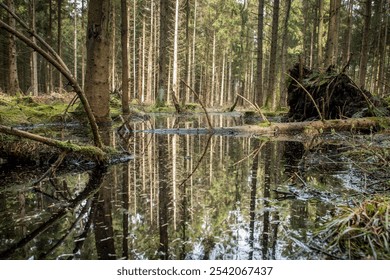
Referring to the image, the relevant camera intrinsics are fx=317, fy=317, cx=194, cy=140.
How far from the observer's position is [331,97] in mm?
9656

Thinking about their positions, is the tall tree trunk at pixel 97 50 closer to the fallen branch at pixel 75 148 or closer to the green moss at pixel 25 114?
the green moss at pixel 25 114

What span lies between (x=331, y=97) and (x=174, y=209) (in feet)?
26.8

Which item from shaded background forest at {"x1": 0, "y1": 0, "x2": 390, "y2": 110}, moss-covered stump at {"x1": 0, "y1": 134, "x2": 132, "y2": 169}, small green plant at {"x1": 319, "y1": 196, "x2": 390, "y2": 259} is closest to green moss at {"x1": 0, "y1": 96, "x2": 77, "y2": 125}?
moss-covered stump at {"x1": 0, "y1": 134, "x2": 132, "y2": 169}

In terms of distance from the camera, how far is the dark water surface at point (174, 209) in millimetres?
2205

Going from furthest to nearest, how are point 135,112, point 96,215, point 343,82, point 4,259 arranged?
point 135,112 → point 343,82 → point 96,215 → point 4,259

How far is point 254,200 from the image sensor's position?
10.7ft

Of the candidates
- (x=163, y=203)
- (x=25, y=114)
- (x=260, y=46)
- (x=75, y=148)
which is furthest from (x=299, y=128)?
(x=260, y=46)

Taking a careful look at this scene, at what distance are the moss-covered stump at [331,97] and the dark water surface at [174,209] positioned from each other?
15.9ft

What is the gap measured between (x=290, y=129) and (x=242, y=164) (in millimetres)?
4424

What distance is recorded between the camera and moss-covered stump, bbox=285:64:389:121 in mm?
8906
